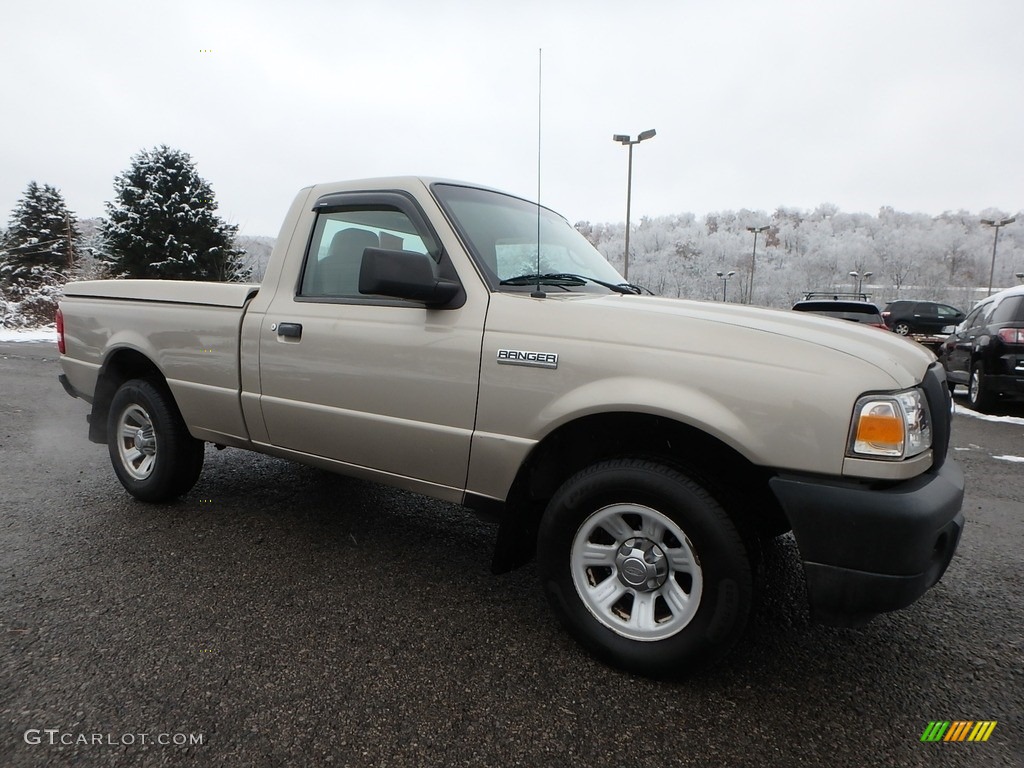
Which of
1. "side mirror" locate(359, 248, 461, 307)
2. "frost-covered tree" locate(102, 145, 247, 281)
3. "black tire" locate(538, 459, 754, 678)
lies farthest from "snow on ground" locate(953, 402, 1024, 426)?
"frost-covered tree" locate(102, 145, 247, 281)

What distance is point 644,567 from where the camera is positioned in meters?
2.22

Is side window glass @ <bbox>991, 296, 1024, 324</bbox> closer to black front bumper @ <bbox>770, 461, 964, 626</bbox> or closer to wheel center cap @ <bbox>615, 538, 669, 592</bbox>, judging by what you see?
black front bumper @ <bbox>770, 461, 964, 626</bbox>

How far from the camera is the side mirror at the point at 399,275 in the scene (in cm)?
241

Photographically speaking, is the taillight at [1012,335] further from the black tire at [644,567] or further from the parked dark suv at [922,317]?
the parked dark suv at [922,317]

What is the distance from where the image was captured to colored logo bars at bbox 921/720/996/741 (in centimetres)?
195

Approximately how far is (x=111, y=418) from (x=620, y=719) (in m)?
3.65

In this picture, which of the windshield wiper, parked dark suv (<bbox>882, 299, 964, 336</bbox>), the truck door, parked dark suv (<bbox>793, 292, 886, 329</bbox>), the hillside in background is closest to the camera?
the truck door

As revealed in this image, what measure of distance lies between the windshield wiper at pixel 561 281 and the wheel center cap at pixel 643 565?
3.92 feet

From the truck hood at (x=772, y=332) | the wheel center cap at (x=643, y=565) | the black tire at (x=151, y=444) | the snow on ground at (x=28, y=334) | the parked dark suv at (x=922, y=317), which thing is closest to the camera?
the truck hood at (x=772, y=332)

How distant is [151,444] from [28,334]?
2112 centimetres

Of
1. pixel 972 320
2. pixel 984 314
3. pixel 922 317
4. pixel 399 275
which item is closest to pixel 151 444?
pixel 399 275

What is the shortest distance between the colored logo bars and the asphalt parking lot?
0.02 metres

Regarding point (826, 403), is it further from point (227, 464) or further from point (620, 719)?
point (227, 464)

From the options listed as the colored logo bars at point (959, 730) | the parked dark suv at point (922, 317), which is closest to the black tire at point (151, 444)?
the colored logo bars at point (959, 730)
